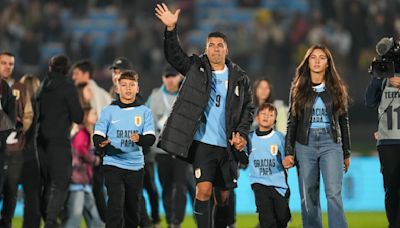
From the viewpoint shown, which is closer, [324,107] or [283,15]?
[324,107]

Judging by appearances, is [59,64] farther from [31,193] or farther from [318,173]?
[318,173]

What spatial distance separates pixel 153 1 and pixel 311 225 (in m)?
16.7

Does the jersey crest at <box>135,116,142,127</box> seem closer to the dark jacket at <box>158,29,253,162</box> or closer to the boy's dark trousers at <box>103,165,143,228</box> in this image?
the boy's dark trousers at <box>103,165,143,228</box>

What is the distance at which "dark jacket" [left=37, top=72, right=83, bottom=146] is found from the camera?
14.3 meters

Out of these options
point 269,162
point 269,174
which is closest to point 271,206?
point 269,174

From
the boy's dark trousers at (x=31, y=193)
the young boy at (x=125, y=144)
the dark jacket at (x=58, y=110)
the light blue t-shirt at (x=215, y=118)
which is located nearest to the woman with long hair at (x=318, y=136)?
the light blue t-shirt at (x=215, y=118)

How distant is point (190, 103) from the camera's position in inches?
471

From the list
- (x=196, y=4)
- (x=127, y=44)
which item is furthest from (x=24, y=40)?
(x=196, y=4)

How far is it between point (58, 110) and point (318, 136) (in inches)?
144

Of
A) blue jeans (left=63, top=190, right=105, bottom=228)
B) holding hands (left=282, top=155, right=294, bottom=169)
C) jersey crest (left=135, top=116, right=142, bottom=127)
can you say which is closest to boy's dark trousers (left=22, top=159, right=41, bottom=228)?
blue jeans (left=63, top=190, right=105, bottom=228)

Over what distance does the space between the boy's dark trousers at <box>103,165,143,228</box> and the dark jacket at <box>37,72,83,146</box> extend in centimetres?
172

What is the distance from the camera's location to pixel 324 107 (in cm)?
1241

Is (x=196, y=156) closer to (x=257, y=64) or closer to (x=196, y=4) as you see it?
(x=257, y=64)

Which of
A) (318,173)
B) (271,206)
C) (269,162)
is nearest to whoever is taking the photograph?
(318,173)
